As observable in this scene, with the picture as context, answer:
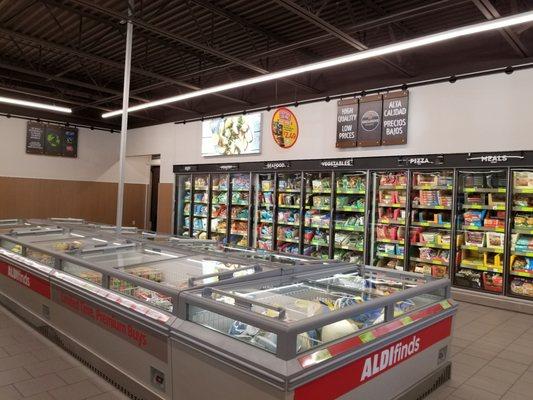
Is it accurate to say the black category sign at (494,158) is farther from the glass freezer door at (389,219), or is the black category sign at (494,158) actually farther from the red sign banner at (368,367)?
the red sign banner at (368,367)

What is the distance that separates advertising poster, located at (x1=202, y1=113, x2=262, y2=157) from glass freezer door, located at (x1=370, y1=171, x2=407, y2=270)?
3.21m

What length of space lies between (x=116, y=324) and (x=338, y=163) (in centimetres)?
564

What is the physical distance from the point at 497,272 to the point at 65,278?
584cm

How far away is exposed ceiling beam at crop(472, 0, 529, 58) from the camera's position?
4941 mm

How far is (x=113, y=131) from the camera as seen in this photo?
1391 cm

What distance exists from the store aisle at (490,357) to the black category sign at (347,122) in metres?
3.55

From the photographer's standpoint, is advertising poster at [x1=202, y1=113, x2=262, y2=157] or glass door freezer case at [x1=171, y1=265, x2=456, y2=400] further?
advertising poster at [x1=202, y1=113, x2=262, y2=157]

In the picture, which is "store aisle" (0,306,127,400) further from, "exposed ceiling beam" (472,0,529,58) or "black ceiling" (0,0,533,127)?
"exposed ceiling beam" (472,0,529,58)

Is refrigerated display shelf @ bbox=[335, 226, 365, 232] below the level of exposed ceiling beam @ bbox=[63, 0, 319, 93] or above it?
below

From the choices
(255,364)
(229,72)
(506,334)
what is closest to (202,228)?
(229,72)

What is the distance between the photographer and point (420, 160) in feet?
22.8

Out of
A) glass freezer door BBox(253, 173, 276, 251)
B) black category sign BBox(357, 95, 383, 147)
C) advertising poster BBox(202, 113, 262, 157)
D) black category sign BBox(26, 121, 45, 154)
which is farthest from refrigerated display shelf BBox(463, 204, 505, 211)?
black category sign BBox(26, 121, 45, 154)

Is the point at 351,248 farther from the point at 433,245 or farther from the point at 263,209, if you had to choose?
the point at 263,209

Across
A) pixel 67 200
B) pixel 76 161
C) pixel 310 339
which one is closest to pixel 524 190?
pixel 310 339
